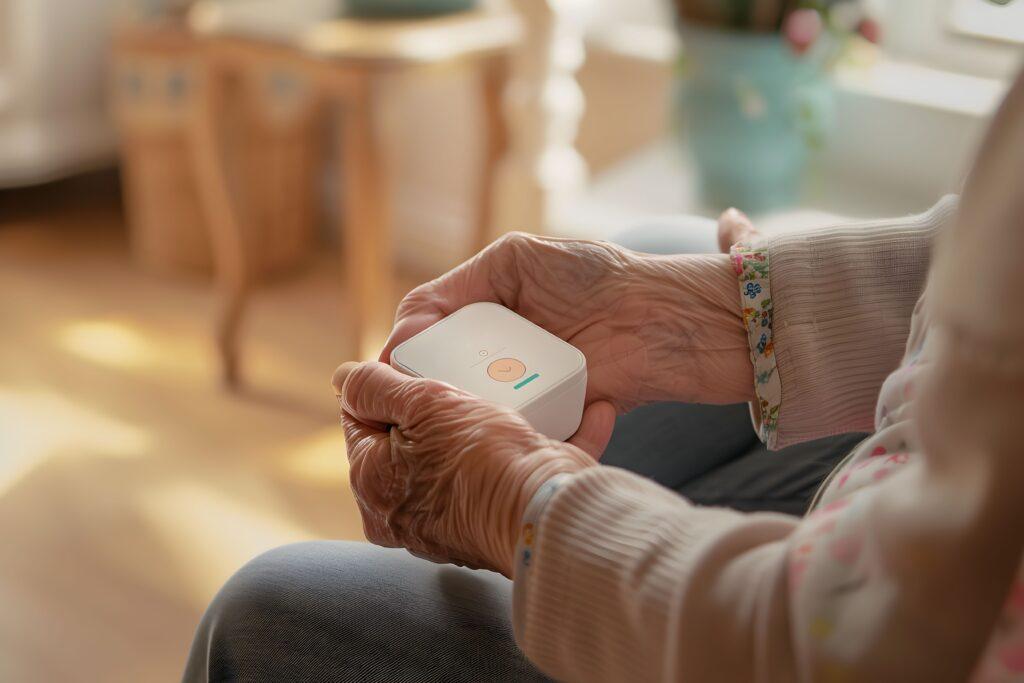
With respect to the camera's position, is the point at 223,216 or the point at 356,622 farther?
the point at 223,216

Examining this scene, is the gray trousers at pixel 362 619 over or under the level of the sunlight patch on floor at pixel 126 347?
over

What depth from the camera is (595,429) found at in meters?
0.70

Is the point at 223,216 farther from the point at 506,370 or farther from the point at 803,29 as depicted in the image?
the point at 506,370

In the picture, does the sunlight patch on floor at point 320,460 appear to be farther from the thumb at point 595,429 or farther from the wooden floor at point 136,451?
the thumb at point 595,429

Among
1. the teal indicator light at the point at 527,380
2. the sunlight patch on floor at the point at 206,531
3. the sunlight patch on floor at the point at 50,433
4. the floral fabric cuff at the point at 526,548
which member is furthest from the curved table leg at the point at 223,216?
the floral fabric cuff at the point at 526,548

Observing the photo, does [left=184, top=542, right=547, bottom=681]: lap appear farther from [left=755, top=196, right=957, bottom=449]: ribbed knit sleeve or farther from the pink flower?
the pink flower

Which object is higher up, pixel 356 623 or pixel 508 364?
pixel 508 364

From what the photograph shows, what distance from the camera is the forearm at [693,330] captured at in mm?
733

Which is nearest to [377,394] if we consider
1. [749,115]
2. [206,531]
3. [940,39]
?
[206,531]

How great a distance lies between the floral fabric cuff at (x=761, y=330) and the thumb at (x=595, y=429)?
109mm

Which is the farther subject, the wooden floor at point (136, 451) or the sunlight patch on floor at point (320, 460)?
the sunlight patch on floor at point (320, 460)

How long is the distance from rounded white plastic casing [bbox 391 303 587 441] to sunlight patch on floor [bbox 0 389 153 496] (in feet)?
3.50

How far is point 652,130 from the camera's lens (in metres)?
2.03

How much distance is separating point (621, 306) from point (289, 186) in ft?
5.18
